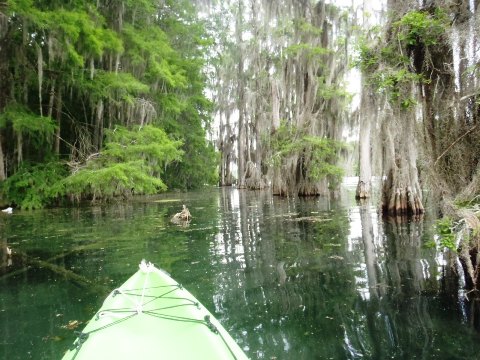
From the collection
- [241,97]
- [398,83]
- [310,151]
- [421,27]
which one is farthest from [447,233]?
[241,97]

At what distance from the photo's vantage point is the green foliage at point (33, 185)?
14.8 meters

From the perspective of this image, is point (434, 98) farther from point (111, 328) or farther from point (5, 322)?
point (5, 322)

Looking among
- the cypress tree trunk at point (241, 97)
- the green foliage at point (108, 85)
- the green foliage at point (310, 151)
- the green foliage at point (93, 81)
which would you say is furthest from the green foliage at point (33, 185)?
the cypress tree trunk at point (241, 97)

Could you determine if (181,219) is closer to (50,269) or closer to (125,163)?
(125,163)

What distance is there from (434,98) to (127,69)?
50.8ft

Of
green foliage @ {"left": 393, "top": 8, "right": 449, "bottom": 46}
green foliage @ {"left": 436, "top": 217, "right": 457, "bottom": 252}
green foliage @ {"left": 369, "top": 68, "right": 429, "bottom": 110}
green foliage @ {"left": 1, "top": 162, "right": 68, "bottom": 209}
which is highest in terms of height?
green foliage @ {"left": 393, "top": 8, "right": 449, "bottom": 46}

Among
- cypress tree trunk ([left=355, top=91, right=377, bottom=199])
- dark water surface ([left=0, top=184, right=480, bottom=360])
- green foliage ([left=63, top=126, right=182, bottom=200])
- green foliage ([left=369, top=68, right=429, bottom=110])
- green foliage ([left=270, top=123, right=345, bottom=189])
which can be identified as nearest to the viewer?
dark water surface ([left=0, top=184, right=480, bottom=360])

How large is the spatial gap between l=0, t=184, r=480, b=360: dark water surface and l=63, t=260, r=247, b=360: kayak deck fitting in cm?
63

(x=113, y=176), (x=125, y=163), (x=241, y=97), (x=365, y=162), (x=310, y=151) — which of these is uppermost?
(x=241, y=97)

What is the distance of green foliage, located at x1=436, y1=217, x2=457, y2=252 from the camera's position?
3875 millimetres

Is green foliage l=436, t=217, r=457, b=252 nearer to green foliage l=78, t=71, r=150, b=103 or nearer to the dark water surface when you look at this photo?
the dark water surface

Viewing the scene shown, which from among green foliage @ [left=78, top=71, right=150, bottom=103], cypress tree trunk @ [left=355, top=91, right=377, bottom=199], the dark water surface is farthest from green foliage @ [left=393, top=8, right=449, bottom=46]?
green foliage @ [left=78, top=71, right=150, bottom=103]

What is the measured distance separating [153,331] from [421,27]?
15.0ft

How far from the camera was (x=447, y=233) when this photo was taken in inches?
158
